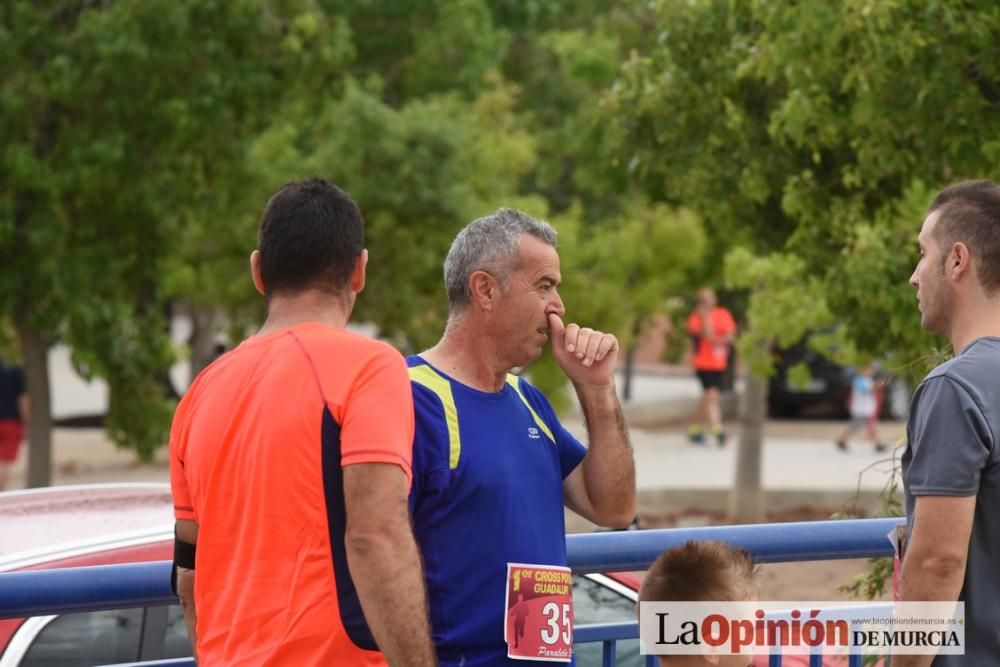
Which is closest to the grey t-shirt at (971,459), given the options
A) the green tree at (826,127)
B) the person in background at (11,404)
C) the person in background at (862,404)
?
the green tree at (826,127)

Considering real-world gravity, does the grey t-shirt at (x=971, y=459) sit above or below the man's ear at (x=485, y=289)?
below

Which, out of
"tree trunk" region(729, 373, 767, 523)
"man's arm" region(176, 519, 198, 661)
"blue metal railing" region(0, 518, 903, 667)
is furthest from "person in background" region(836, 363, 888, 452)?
"man's arm" region(176, 519, 198, 661)

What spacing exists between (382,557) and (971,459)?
3.60ft

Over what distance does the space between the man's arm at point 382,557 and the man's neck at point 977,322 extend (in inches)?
45.1

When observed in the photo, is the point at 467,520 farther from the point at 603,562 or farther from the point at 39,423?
the point at 39,423

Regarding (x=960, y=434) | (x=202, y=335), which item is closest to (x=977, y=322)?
(x=960, y=434)

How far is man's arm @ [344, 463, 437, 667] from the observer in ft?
9.25

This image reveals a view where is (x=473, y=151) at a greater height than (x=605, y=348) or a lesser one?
greater

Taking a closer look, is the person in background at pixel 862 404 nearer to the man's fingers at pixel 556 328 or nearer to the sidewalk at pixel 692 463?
the sidewalk at pixel 692 463

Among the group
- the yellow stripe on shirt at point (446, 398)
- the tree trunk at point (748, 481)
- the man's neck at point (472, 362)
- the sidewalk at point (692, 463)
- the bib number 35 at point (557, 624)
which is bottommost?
the sidewalk at point (692, 463)

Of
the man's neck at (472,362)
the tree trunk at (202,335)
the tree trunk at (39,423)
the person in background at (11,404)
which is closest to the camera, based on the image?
the man's neck at (472,362)

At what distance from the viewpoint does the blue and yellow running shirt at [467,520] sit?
125 inches

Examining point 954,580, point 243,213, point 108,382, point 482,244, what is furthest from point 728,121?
point 243,213

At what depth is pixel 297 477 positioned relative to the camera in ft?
9.41
